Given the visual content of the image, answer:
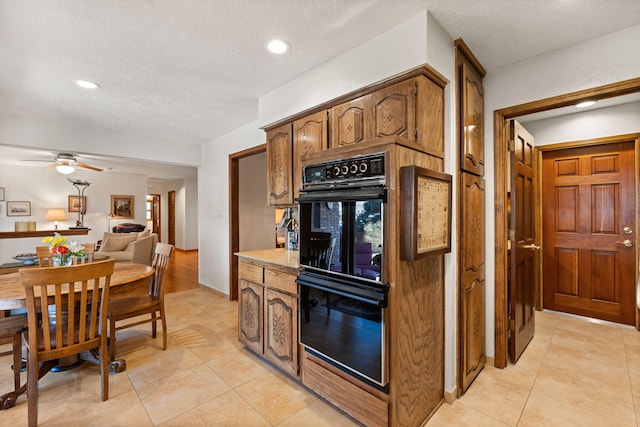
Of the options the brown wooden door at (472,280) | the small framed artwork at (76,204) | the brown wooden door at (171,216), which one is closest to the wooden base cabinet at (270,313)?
the brown wooden door at (472,280)

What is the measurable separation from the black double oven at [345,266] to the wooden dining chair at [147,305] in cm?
152

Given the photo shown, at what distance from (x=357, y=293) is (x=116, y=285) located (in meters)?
1.86

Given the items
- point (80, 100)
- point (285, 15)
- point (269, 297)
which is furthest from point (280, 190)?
point (80, 100)

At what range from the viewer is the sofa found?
5.37 metres

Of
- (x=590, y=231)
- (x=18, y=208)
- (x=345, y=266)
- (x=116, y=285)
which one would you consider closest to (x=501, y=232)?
(x=345, y=266)

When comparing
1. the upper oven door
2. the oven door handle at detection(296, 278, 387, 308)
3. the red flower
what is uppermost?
the upper oven door

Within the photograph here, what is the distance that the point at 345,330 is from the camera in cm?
176

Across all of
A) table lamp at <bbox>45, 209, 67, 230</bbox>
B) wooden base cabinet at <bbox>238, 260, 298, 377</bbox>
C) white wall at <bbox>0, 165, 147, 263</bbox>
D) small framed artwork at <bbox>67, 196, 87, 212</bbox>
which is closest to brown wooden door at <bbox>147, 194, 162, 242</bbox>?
white wall at <bbox>0, 165, 147, 263</bbox>

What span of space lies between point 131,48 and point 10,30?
0.68 m

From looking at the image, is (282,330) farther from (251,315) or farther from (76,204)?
(76,204)

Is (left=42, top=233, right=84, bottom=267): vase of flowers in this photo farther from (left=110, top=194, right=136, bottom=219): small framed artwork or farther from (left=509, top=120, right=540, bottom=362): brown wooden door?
(left=110, top=194, right=136, bottom=219): small framed artwork

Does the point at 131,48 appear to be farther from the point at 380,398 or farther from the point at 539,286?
the point at 539,286

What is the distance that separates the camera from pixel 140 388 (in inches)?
84.9

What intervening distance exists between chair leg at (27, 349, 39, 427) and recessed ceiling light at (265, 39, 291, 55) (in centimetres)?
249
